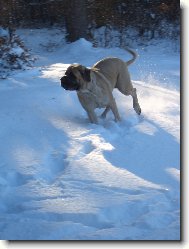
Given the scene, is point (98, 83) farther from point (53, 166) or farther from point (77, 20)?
point (77, 20)

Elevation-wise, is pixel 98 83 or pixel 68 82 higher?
pixel 68 82

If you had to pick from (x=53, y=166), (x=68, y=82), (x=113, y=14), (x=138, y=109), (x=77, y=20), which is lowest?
(x=113, y=14)

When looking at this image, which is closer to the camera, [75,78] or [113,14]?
A: [75,78]

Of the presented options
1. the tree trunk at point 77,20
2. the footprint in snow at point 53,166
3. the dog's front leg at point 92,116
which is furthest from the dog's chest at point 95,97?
the tree trunk at point 77,20

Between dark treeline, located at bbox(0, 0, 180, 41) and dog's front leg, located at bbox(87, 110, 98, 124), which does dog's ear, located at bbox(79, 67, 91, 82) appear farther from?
dark treeline, located at bbox(0, 0, 180, 41)

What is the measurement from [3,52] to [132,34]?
656 centimetres

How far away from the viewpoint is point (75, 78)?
18.9 feet

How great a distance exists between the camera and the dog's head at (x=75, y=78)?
5.72 m

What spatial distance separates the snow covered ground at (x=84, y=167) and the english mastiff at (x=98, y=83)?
0.86ft

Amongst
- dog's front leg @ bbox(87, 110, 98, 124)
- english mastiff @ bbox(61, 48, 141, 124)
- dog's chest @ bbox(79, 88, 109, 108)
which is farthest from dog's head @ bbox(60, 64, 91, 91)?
dog's front leg @ bbox(87, 110, 98, 124)

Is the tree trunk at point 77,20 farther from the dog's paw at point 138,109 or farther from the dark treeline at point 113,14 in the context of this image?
the dog's paw at point 138,109

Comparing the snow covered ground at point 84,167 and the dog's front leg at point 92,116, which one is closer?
the snow covered ground at point 84,167

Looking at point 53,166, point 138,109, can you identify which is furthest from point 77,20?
point 53,166

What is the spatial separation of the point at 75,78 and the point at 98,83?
0.48 m
